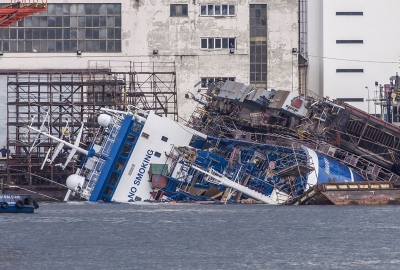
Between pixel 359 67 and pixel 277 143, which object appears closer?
pixel 277 143

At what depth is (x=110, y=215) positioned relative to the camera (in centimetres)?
8175

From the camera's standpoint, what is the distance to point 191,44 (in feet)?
377

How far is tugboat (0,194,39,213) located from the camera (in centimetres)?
8275

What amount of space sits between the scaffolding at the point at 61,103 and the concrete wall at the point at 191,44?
266 centimetres

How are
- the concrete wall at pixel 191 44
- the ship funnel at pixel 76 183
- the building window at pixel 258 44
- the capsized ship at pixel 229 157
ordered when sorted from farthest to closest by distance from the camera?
1. the building window at pixel 258 44
2. the concrete wall at pixel 191 44
3. the ship funnel at pixel 76 183
4. the capsized ship at pixel 229 157

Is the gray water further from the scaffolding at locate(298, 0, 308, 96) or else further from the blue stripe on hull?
the scaffolding at locate(298, 0, 308, 96)

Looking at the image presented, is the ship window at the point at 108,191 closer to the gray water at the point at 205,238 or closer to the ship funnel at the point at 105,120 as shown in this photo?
the gray water at the point at 205,238

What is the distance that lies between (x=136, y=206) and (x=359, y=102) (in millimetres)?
39669

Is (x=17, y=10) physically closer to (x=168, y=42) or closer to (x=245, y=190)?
(x=245, y=190)

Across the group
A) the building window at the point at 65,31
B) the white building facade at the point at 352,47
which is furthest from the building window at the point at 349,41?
the building window at the point at 65,31

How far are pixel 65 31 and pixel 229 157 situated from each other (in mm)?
26809

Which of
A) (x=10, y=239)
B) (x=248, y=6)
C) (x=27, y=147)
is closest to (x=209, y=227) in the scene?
(x=10, y=239)

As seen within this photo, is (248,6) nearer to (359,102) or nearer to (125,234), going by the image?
(359,102)

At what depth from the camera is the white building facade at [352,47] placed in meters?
125
